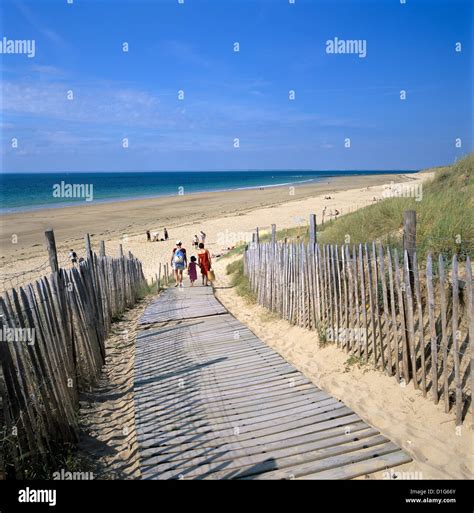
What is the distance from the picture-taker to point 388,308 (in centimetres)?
508

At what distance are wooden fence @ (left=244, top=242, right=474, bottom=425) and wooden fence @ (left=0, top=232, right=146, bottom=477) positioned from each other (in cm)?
324

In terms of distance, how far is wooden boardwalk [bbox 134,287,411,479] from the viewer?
3.52m

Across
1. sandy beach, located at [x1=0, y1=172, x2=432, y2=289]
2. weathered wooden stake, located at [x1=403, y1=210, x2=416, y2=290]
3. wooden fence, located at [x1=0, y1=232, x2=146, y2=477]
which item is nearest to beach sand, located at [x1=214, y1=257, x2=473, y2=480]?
weathered wooden stake, located at [x1=403, y1=210, x2=416, y2=290]

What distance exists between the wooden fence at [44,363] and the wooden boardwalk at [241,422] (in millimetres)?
706

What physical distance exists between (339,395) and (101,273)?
5048 millimetres

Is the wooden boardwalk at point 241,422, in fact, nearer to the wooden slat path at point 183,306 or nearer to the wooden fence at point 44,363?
the wooden fence at point 44,363

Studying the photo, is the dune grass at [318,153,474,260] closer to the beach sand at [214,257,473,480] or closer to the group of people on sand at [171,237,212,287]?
the beach sand at [214,257,473,480]

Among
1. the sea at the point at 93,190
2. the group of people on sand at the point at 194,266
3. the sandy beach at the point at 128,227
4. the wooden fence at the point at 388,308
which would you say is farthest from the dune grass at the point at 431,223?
the sea at the point at 93,190

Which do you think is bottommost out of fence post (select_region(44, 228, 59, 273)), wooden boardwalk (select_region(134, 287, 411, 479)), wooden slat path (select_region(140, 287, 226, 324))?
wooden boardwalk (select_region(134, 287, 411, 479))

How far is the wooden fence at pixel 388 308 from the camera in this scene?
3.93 m

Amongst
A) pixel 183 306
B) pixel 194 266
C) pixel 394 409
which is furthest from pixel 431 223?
pixel 194 266

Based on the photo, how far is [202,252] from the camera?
12.0 m

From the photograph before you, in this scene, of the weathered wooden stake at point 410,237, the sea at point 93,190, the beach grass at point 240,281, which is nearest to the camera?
the weathered wooden stake at point 410,237
